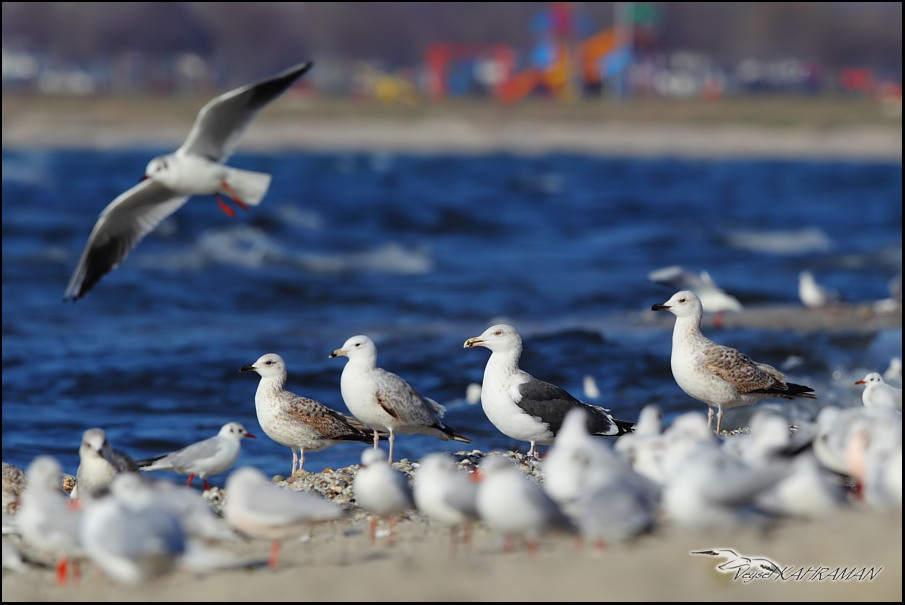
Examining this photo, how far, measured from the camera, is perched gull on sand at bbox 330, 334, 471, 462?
7984 millimetres

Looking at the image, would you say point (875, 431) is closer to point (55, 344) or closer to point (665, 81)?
point (55, 344)

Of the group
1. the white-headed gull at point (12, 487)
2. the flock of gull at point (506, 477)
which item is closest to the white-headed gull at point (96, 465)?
the flock of gull at point (506, 477)

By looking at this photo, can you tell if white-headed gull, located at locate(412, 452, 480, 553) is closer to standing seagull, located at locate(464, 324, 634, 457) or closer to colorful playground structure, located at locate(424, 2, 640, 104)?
standing seagull, located at locate(464, 324, 634, 457)

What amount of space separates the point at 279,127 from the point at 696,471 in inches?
2514

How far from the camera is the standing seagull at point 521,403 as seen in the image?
7777mm

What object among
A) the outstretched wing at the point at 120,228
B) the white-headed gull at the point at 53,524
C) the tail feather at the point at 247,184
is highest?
the tail feather at the point at 247,184

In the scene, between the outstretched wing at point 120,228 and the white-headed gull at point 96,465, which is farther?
the outstretched wing at point 120,228

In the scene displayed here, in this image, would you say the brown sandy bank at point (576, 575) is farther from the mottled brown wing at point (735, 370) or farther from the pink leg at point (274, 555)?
the mottled brown wing at point (735, 370)

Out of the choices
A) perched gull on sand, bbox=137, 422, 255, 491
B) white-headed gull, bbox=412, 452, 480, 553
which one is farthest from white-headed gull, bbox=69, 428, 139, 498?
white-headed gull, bbox=412, 452, 480, 553

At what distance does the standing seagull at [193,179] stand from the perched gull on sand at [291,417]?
1413 mm

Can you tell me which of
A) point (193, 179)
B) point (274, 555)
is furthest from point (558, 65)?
point (274, 555)

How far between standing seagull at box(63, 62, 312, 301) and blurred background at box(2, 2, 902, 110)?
66807 mm

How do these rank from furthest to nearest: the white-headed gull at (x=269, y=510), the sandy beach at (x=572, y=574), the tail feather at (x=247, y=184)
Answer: the tail feather at (x=247, y=184)
the white-headed gull at (x=269, y=510)
the sandy beach at (x=572, y=574)

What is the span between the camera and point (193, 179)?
30.7 feet
